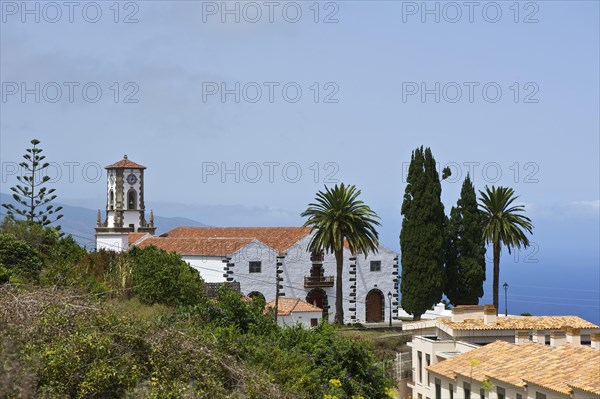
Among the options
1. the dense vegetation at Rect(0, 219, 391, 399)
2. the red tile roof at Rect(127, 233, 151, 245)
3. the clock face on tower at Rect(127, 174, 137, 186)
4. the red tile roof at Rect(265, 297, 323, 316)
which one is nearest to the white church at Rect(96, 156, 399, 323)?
the red tile roof at Rect(127, 233, 151, 245)

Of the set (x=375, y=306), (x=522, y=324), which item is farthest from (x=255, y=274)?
(x=522, y=324)

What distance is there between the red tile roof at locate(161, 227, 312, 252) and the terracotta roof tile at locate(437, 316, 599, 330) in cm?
2745

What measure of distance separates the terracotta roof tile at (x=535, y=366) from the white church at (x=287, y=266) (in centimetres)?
3331

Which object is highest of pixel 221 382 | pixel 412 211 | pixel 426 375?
pixel 412 211

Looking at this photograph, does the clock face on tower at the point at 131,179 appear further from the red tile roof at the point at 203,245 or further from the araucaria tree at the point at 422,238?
the araucaria tree at the point at 422,238

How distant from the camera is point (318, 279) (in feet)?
234

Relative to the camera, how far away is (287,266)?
70438mm

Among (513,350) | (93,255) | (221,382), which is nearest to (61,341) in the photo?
(221,382)

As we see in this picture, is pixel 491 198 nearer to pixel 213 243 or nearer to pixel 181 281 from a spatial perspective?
pixel 213 243

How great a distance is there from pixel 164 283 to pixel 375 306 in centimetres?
3004

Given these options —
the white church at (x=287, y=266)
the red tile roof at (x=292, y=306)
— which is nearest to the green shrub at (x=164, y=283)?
the red tile roof at (x=292, y=306)

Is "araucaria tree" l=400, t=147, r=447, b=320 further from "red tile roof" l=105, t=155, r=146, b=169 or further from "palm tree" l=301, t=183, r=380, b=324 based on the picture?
"red tile roof" l=105, t=155, r=146, b=169

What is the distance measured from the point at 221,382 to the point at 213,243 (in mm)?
51868

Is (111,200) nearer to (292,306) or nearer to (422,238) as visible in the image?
(292,306)
